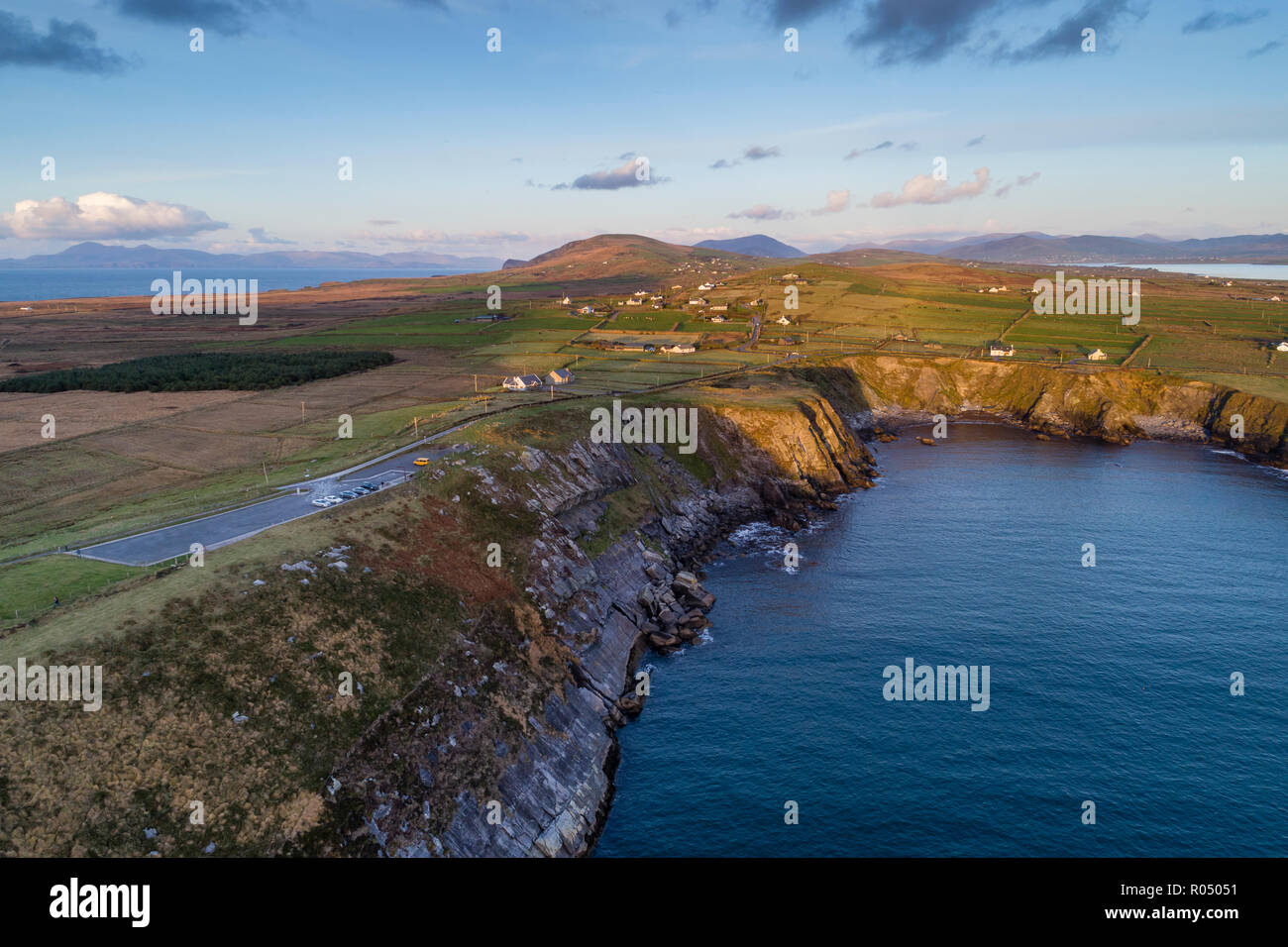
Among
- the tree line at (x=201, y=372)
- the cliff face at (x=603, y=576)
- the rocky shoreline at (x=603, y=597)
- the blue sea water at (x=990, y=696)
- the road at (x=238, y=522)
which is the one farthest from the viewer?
the tree line at (x=201, y=372)

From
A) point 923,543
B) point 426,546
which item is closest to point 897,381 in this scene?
point 923,543

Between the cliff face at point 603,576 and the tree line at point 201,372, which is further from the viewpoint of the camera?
the tree line at point 201,372

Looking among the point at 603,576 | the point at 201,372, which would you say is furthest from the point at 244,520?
the point at 201,372

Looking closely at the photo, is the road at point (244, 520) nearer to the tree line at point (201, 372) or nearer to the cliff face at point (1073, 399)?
the tree line at point (201, 372)

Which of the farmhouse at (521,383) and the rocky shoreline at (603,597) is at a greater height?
the farmhouse at (521,383)

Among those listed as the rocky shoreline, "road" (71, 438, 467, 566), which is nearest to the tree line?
"road" (71, 438, 467, 566)

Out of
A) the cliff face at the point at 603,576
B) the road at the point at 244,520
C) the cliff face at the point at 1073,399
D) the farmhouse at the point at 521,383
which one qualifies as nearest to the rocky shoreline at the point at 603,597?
the cliff face at the point at 603,576

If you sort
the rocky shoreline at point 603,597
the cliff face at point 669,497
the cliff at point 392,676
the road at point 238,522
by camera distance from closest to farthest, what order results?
Result: 1. the cliff at point 392,676
2. the rocky shoreline at point 603,597
3. the cliff face at point 669,497
4. the road at point 238,522

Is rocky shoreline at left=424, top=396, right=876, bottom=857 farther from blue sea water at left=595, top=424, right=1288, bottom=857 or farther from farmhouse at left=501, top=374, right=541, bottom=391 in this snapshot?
farmhouse at left=501, top=374, right=541, bottom=391
